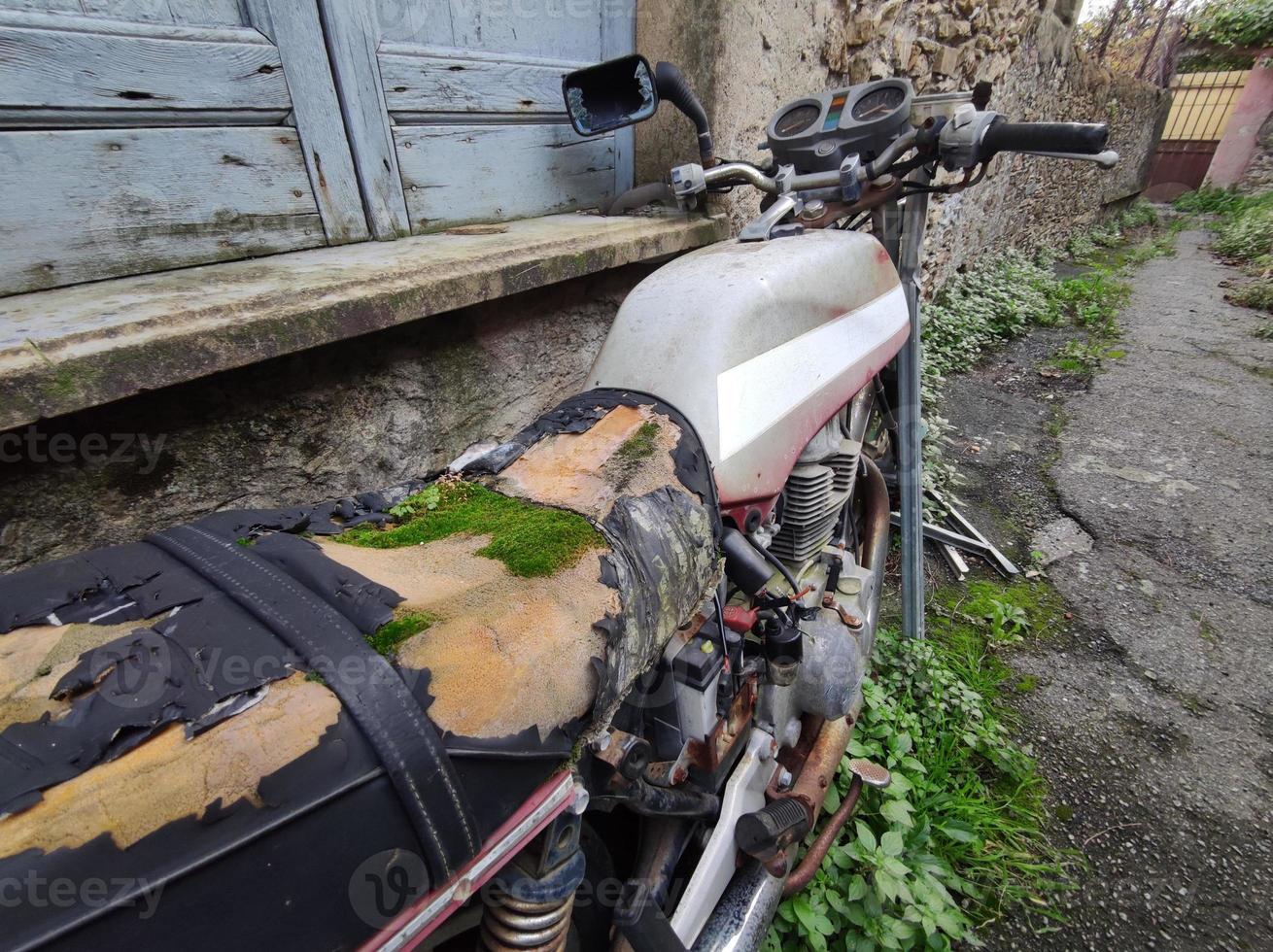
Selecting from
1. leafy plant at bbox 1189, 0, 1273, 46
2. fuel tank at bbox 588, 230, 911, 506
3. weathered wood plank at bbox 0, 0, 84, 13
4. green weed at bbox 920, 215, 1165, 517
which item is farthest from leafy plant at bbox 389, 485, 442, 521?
leafy plant at bbox 1189, 0, 1273, 46

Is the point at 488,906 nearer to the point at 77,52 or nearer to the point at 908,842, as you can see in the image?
the point at 908,842

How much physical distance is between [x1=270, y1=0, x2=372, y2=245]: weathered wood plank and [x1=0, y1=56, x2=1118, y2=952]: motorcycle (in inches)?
28.6

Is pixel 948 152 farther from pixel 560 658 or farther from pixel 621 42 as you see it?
pixel 560 658

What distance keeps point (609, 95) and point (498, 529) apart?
1483 millimetres

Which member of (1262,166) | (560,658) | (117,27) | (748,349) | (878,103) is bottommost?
(1262,166)

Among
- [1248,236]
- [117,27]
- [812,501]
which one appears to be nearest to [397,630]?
[812,501]

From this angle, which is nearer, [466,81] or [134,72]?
[134,72]

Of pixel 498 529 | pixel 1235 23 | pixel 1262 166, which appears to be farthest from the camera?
pixel 1235 23

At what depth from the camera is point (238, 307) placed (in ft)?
3.92

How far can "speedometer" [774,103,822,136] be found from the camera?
1.64 metres

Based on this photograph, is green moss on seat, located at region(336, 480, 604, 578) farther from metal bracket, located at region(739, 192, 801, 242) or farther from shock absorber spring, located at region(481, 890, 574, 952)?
metal bracket, located at region(739, 192, 801, 242)

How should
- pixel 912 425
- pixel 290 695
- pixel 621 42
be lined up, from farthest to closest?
pixel 621 42 < pixel 912 425 < pixel 290 695

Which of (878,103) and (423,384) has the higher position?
(878,103)

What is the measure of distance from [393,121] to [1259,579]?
3.50 metres
